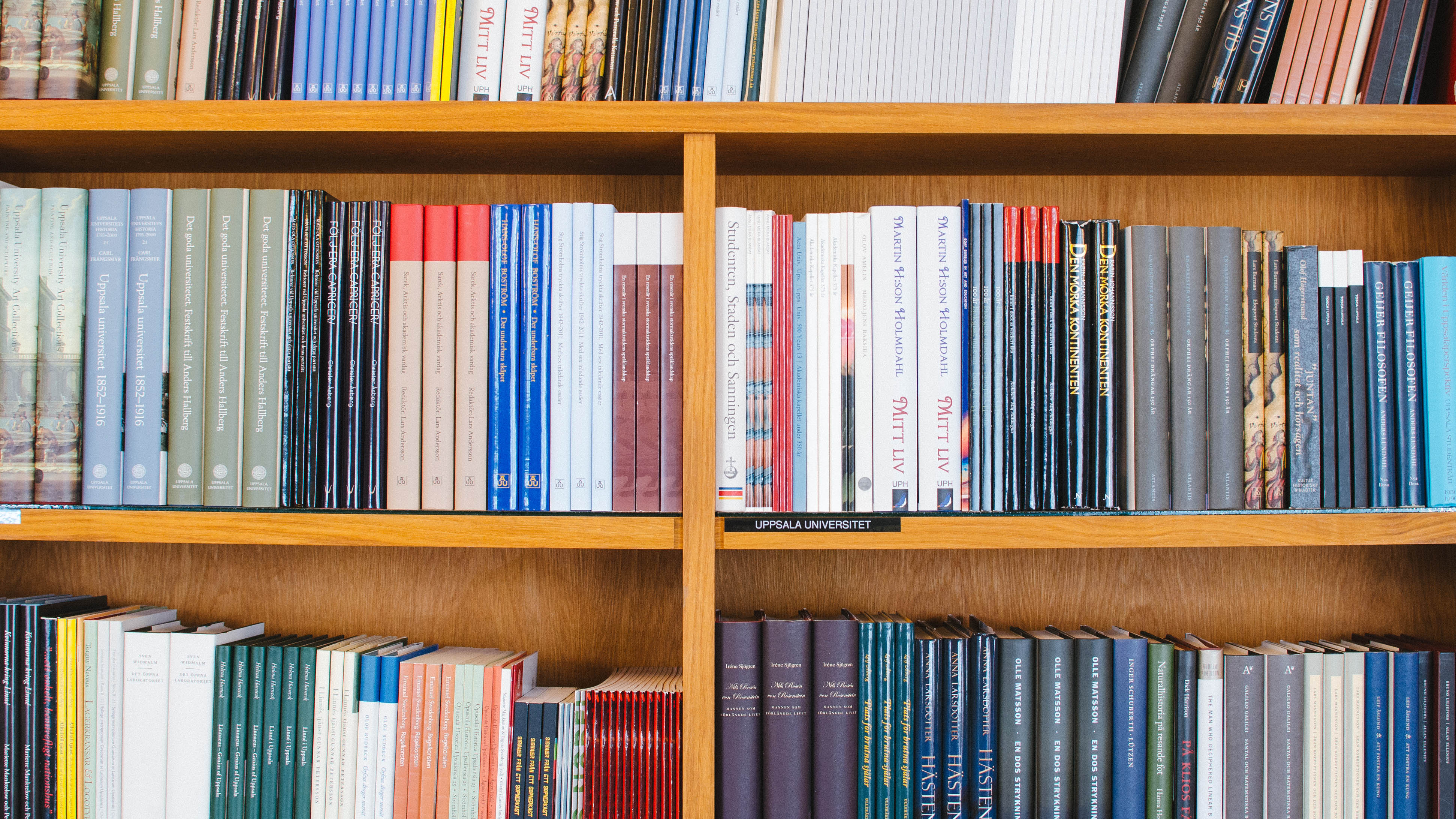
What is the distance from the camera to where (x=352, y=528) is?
2.93 feet

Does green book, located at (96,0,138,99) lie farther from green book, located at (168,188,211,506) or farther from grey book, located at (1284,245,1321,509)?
grey book, located at (1284,245,1321,509)

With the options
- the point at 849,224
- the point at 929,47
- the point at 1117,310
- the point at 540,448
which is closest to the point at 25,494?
the point at 540,448

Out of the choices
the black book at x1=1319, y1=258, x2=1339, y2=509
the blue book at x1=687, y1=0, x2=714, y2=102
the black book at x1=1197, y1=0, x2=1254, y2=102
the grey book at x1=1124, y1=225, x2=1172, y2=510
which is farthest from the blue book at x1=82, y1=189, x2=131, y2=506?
the black book at x1=1319, y1=258, x2=1339, y2=509

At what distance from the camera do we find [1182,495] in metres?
0.91

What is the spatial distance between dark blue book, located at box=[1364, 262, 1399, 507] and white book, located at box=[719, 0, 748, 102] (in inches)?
30.5

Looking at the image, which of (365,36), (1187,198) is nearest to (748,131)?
(365,36)

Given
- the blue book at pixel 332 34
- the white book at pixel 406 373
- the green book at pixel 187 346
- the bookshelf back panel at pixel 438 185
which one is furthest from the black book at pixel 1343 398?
the green book at pixel 187 346

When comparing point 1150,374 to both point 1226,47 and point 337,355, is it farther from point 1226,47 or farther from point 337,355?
point 337,355

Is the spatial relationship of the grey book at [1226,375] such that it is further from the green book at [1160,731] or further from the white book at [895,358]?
the white book at [895,358]

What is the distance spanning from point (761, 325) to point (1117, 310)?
41 cm

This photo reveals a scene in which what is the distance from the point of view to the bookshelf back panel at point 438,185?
44.7 inches

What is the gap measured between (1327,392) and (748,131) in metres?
0.74

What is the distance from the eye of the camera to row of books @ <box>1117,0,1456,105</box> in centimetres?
93

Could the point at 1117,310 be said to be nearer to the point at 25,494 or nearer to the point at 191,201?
the point at 191,201
